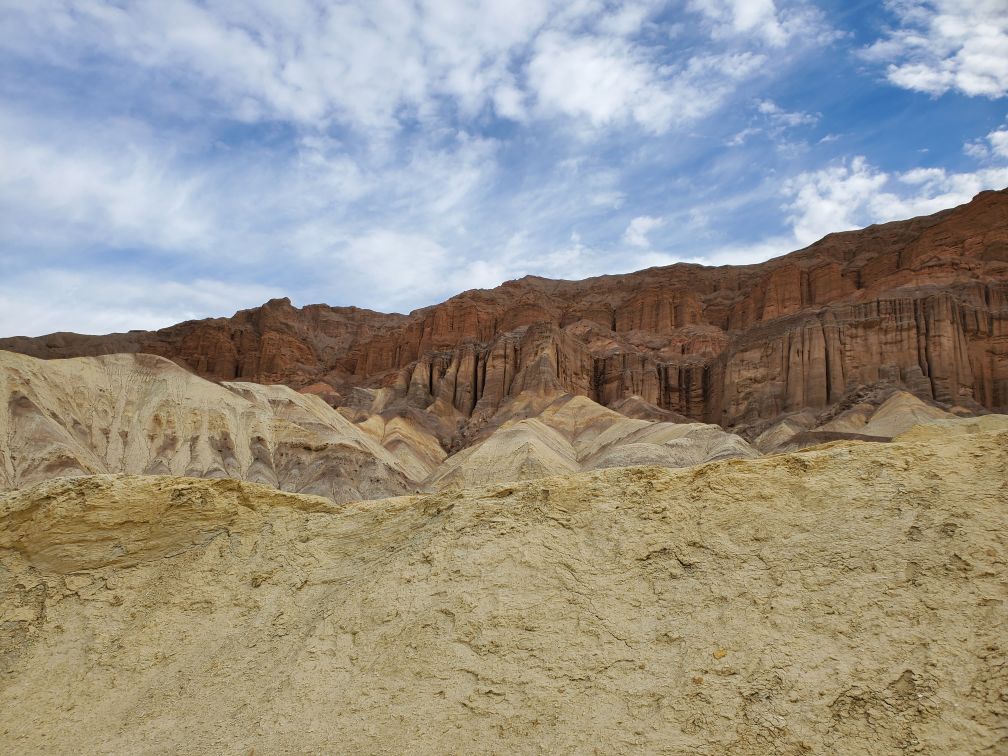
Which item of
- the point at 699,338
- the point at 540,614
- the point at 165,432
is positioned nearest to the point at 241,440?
the point at 165,432

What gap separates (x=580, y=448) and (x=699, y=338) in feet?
104

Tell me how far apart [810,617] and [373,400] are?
67.1 metres

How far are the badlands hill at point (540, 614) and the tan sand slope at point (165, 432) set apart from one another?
1183 inches

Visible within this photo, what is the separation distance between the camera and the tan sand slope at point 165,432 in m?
35.3

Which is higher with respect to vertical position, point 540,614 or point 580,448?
point 540,614

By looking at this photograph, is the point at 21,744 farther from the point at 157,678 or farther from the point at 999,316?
the point at 999,316

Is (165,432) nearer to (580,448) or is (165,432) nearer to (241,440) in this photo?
(241,440)

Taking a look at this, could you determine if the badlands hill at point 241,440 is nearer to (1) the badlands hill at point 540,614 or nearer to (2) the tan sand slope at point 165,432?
(2) the tan sand slope at point 165,432

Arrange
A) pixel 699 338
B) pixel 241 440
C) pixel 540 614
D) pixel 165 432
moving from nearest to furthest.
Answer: pixel 540 614
pixel 165 432
pixel 241 440
pixel 699 338

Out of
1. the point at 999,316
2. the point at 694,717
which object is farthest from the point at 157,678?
the point at 999,316

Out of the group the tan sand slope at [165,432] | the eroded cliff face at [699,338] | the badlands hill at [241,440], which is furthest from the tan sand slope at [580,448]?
the eroded cliff face at [699,338]

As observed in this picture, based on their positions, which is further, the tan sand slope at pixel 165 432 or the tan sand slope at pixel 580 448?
the tan sand slope at pixel 580 448

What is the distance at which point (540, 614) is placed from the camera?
6.20 metres

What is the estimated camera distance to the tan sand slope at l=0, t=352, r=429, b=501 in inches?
1391
